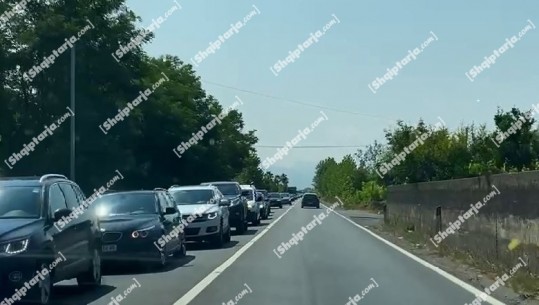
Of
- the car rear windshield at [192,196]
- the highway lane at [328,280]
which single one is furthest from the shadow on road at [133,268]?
the car rear windshield at [192,196]

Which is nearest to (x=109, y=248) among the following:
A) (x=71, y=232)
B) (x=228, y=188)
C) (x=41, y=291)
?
(x=71, y=232)

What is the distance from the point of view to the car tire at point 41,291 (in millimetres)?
11711

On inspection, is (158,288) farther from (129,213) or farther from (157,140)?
(157,140)

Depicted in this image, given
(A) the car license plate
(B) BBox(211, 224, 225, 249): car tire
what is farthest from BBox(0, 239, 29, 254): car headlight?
(B) BBox(211, 224, 225, 249): car tire

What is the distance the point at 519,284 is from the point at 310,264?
5.45 meters

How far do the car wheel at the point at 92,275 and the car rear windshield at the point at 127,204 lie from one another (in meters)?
4.39

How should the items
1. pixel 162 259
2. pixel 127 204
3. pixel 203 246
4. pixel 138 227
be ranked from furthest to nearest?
1. pixel 203 246
2. pixel 127 204
3. pixel 162 259
4. pixel 138 227

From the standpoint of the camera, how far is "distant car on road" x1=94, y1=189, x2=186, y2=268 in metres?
18.2

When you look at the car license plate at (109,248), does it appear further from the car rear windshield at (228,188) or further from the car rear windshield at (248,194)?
the car rear windshield at (248,194)

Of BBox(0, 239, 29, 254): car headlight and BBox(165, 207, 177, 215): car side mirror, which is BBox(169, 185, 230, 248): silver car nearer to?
BBox(165, 207, 177, 215): car side mirror

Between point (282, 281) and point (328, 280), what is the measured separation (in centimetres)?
82

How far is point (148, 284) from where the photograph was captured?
51.1ft

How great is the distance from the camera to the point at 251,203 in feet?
136

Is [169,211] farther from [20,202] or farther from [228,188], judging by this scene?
[228,188]
